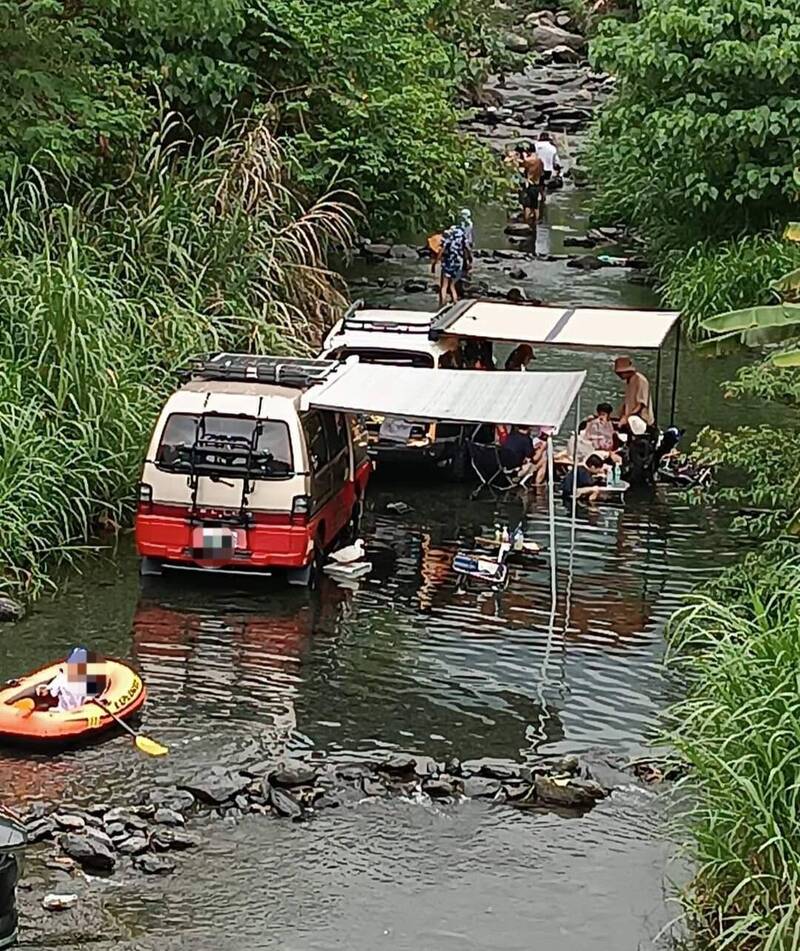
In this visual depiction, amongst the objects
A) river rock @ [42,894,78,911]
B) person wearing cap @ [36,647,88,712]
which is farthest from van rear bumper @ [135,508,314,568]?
river rock @ [42,894,78,911]

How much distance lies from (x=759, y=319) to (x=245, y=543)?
5.55 meters

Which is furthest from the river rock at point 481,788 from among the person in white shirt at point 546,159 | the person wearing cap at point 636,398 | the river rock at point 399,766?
the person in white shirt at point 546,159

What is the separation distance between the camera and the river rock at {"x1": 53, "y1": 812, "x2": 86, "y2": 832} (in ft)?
34.4

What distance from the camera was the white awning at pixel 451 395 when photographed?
14180 millimetres

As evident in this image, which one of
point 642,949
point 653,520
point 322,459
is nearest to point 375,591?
point 322,459

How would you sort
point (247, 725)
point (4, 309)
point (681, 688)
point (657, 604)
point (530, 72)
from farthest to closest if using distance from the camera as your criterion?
point (530, 72) < point (4, 309) < point (657, 604) < point (681, 688) < point (247, 725)

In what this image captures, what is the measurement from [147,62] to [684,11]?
7691mm

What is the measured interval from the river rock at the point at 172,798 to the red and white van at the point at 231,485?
3.70 m

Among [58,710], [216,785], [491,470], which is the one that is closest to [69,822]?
[216,785]

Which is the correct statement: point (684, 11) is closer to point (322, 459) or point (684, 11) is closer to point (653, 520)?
point (653, 520)

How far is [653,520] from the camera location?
1756 centimetres

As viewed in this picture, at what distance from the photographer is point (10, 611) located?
1411cm

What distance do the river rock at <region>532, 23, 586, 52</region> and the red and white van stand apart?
3849 cm

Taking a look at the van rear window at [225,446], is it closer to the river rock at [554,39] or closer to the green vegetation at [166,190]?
the green vegetation at [166,190]
